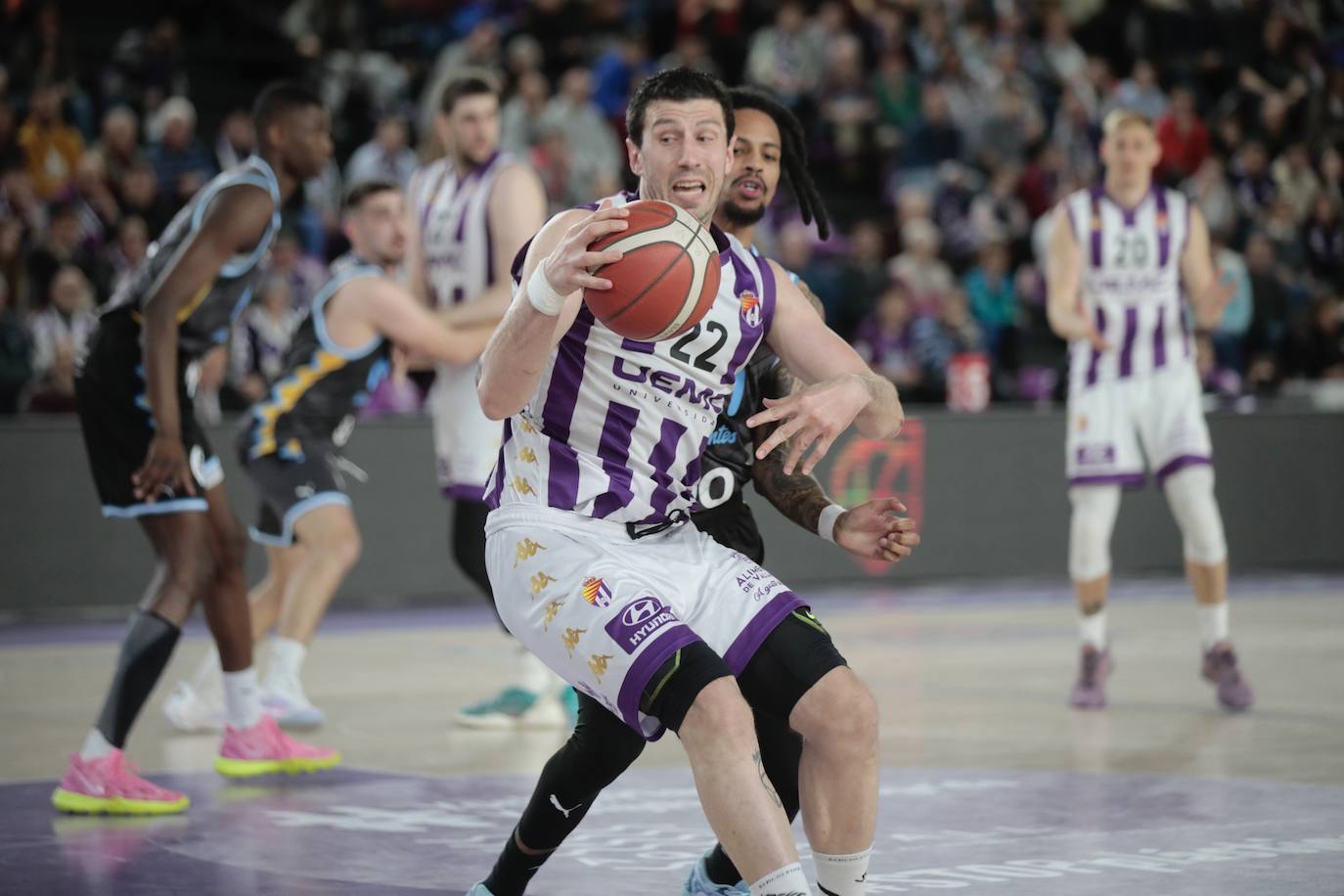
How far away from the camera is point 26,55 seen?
14.3 meters

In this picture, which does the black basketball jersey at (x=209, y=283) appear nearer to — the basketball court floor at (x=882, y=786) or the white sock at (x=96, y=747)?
the white sock at (x=96, y=747)

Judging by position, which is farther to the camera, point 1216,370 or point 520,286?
point 1216,370

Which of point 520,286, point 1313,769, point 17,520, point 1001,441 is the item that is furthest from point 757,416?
point 1001,441

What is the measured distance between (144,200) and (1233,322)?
8870 mm

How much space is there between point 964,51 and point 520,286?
15.0 metres

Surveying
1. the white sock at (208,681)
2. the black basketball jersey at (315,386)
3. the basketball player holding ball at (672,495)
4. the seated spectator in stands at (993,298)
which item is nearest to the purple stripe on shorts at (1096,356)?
the black basketball jersey at (315,386)

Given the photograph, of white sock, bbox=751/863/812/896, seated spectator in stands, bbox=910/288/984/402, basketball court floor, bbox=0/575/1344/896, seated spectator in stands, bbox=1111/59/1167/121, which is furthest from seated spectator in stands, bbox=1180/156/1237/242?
white sock, bbox=751/863/812/896

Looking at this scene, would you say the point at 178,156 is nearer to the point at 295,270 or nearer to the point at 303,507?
the point at 295,270

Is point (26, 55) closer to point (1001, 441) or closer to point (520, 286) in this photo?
point (1001, 441)


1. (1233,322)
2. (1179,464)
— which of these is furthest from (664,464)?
(1233,322)

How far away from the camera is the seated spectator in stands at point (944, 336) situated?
1406 centimetres

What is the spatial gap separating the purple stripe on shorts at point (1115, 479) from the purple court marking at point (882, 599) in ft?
10.7

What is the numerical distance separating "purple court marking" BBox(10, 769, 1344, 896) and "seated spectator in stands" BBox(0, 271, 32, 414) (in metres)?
6.24

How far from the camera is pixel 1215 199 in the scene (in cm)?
1697
